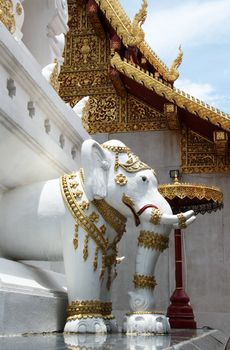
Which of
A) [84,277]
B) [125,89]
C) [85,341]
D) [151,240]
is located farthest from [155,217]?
[125,89]

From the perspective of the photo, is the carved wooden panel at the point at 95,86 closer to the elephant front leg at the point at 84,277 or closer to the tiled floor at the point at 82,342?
the elephant front leg at the point at 84,277

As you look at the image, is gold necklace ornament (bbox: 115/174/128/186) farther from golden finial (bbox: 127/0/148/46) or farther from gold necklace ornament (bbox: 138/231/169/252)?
golden finial (bbox: 127/0/148/46)

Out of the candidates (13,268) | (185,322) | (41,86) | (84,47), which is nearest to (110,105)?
(84,47)

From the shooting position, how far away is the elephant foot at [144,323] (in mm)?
1870

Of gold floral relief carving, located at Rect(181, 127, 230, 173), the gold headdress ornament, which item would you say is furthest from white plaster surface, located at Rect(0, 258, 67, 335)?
gold floral relief carving, located at Rect(181, 127, 230, 173)

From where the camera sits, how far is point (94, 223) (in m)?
1.93

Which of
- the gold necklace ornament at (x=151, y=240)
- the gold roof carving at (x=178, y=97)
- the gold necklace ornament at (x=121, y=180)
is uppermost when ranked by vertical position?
the gold roof carving at (x=178, y=97)

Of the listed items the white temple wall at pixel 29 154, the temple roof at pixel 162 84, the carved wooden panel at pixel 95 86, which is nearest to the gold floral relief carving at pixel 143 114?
the carved wooden panel at pixel 95 86

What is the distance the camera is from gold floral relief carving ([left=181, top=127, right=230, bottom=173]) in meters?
6.02

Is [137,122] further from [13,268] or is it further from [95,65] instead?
[13,268]

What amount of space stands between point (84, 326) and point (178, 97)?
12.9 feet

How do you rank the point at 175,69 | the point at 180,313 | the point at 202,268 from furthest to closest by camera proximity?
1. the point at 175,69
2. the point at 202,268
3. the point at 180,313

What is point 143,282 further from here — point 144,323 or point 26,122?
point 26,122

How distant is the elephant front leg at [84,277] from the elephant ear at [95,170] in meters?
0.14
